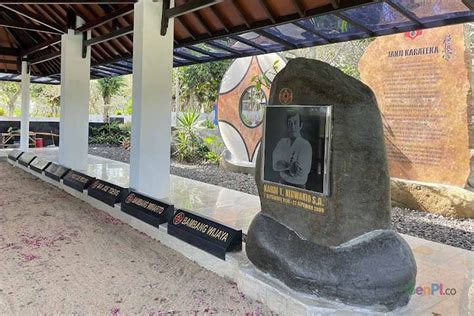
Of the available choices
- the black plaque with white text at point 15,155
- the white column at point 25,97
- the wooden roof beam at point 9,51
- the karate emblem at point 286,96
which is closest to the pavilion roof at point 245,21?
the wooden roof beam at point 9,51

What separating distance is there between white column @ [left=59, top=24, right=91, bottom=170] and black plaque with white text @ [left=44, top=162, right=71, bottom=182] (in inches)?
18.9

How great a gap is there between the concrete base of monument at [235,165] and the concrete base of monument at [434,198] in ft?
14.3

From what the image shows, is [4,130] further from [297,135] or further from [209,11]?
[297,135]

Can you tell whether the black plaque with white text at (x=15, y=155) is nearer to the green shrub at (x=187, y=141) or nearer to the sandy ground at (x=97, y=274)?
the green shrub at (x=187, y=141)

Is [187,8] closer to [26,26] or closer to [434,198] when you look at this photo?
[434,198]

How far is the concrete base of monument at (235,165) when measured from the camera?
1030cm

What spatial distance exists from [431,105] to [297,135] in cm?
425

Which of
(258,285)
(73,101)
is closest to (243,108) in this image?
(73,101)

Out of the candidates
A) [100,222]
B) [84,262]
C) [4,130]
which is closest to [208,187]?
[100,222]

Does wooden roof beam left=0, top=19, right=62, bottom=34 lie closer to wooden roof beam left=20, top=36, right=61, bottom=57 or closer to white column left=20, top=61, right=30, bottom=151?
wooden roof beam left=20, top=36, right=61, bottom=57

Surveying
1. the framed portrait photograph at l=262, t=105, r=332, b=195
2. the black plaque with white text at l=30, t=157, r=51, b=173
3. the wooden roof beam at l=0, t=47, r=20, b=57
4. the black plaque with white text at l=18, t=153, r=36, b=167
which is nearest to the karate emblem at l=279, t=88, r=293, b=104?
the framed portrait photograph at l=262, t=105, r=332, b=195

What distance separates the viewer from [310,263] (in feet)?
9.04

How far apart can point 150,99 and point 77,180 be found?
227 cm

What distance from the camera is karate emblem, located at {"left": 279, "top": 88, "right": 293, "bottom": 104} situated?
10.1 feet
